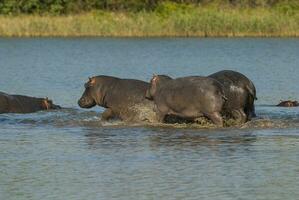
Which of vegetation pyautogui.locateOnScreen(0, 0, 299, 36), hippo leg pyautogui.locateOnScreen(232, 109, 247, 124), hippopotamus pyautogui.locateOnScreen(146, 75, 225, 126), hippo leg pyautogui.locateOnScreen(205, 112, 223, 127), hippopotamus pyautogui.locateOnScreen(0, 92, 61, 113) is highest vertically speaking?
hippopotamus pyautogui.locateOnScreen(146, 75, 225, 126)

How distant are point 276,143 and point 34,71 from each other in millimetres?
15124

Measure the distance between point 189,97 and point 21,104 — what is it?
4025 millimetres

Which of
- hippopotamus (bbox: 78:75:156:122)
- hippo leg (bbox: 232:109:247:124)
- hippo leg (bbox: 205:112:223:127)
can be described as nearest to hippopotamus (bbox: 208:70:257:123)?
hippo leg (bbox: 232:109:247:124)

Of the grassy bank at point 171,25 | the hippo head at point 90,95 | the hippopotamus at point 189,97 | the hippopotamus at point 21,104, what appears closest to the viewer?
the hippopotamus at point 189,97

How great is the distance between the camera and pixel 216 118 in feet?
47.7

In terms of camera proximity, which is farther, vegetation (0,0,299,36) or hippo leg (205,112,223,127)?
vegetation (0,0,299,36)

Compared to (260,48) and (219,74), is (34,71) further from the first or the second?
(219,74)

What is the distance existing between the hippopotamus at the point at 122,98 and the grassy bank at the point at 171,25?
23646 millimetres

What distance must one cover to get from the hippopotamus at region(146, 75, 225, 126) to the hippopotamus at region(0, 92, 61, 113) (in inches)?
122

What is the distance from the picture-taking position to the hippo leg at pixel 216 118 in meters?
14.5

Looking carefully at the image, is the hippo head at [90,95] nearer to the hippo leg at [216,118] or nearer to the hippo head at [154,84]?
the hippo head at [154,84]

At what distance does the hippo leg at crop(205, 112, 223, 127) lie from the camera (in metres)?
14.5

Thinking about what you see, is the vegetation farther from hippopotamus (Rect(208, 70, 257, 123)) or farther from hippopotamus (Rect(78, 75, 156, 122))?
hippopotamus (Rect(208, 70, 257, 123))

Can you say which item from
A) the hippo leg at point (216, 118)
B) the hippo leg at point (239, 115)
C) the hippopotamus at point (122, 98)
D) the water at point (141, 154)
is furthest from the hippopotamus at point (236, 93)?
the hippopotamus at point (122, 98)
